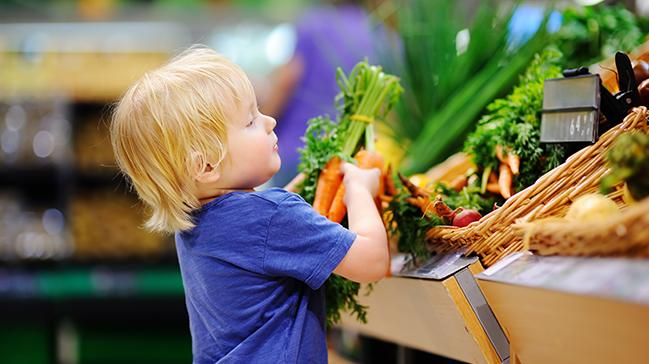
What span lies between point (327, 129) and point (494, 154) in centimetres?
39

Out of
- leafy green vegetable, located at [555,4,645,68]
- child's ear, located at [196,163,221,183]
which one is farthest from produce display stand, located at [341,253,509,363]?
leafy green vegetable, located at [555,4,645,68]

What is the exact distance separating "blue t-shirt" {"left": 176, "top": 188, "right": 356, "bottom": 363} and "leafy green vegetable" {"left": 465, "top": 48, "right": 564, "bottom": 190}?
45 cm

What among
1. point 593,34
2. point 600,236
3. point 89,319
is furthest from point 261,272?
point 89,319

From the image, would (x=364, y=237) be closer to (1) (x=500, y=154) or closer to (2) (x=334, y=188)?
(2) (x=334, y=188)

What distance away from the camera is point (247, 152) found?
1.52 metres

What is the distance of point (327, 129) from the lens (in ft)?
6.01

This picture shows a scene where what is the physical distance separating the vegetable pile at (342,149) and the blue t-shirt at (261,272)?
19 cm

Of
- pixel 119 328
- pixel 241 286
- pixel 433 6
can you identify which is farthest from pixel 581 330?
pixel 119 328

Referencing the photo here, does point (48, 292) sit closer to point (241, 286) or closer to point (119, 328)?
point (119, 328)

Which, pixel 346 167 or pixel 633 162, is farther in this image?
pixel 346 167

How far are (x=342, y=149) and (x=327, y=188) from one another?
126 millimetres

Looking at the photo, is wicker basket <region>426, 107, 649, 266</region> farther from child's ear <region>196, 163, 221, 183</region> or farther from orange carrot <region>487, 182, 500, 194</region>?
child's ear <region>196, 163, 221, 183</region>

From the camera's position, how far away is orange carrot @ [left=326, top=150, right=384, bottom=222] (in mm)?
1674

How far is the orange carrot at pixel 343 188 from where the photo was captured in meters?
1.67
